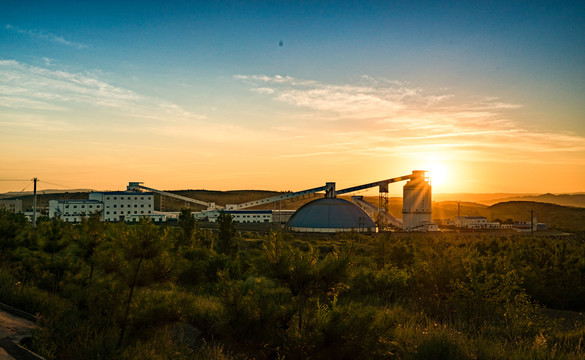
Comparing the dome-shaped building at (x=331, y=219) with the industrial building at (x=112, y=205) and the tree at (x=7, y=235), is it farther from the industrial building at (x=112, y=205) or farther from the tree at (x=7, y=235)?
the tree at (x=7, y=235)

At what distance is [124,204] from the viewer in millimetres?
96312

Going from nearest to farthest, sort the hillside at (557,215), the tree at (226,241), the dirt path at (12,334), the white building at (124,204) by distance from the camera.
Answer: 1. the dirt path at (12,334)
2. the tree at (226,241)
3. the white building at (124,204)
4. the hillside at (557,215)

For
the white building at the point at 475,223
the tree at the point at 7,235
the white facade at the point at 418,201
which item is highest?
the white facade at the point at 418,201

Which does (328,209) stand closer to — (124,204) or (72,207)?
(124,204)

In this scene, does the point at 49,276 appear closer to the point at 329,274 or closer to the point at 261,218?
the point at 329,274

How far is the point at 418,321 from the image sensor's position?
14.2 metres

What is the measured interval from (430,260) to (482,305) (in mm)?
6621

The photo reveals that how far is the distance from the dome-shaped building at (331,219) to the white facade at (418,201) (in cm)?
1078

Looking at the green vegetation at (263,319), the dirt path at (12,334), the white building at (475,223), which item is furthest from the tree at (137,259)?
the white building at (475,223)

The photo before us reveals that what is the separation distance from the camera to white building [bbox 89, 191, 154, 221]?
9525 centimetres

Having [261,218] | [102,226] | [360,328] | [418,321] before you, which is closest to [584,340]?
[418,321]

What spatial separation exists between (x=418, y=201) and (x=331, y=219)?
A: 20.8m

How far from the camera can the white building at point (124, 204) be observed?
313ft

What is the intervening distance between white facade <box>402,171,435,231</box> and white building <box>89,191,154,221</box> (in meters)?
60.7
